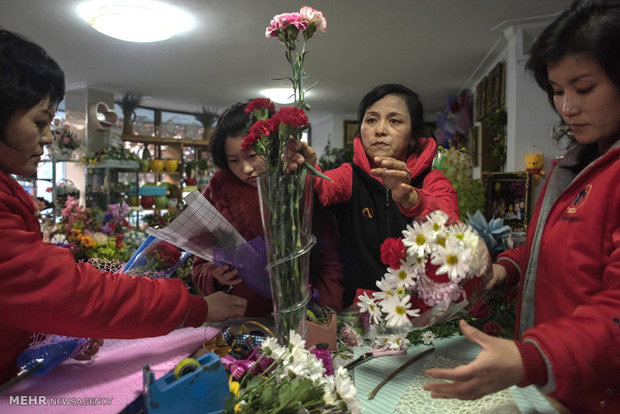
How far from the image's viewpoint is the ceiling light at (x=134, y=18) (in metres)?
3.56

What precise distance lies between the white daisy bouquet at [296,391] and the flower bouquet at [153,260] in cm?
48

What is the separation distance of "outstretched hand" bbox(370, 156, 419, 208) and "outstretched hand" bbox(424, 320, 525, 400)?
1.30 feet

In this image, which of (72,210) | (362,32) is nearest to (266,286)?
(72,210)

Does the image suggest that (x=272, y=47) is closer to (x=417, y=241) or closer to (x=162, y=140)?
(x=162, y=140)

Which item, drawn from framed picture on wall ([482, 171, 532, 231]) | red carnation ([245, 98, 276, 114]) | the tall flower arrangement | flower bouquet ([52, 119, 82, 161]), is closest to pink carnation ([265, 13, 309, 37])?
the tall flower arrangement

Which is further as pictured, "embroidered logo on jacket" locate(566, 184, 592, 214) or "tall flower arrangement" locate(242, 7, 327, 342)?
"tall flower arrangement" locate(242, 7, 327, 342)

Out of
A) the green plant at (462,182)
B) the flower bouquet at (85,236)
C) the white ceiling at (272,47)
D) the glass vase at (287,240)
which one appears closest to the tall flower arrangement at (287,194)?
the glass vase at (287,240)

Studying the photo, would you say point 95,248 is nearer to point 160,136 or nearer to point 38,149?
point 38,149

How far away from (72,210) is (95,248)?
40 centimetres

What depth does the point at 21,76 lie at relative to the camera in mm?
779

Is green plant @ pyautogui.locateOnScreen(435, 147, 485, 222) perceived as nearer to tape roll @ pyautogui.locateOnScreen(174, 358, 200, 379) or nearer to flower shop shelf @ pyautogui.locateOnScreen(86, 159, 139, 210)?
tape roll @ pyautogui.locateOnScreen(174, 358, 200, 379)

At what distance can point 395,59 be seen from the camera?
500 cm

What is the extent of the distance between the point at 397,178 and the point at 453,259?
270 mm

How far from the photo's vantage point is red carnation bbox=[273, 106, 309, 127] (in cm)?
76
